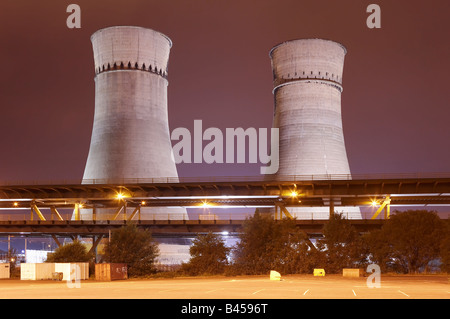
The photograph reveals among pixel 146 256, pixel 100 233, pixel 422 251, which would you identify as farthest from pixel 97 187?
pixel 422 251

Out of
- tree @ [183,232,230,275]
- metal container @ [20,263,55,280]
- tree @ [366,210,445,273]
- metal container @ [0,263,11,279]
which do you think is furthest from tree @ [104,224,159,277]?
tree @ [366,210,445,273]

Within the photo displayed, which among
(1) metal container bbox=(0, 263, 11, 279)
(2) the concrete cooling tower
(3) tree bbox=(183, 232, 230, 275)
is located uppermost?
(2) the concrete cooling tower

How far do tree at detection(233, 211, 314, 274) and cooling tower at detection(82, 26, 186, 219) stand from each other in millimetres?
13458

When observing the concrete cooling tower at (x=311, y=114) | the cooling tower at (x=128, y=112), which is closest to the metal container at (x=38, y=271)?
the cooling tower at (x=128, y=112)

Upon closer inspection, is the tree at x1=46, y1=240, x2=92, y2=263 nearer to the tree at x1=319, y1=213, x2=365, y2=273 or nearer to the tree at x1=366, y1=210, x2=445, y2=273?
the tree at x1=319, y1=213, x2=365, y2=273

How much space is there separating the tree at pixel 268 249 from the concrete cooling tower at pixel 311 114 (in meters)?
10.4

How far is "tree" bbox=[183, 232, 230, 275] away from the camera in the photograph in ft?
122

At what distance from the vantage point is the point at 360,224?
44.0m

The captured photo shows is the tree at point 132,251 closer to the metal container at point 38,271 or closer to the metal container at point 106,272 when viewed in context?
the metal container at point 106,272

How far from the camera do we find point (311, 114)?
4825cm

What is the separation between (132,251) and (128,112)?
1510 cm
